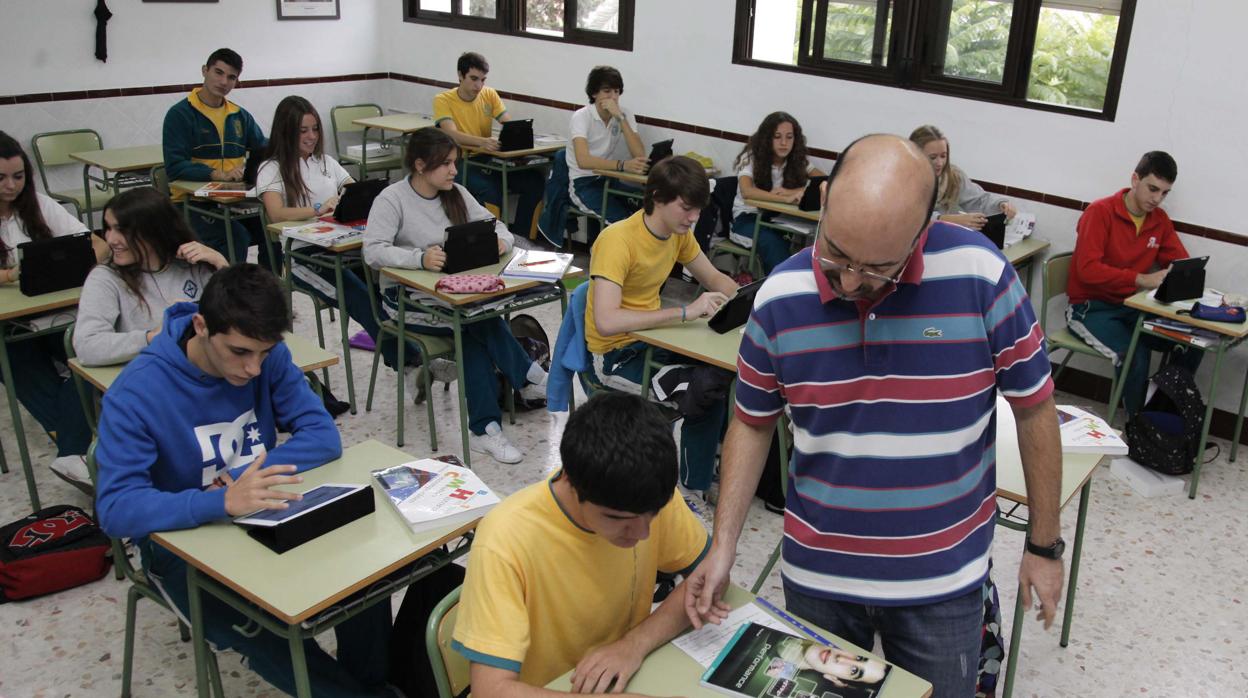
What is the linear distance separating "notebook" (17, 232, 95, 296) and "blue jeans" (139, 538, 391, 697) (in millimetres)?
1681

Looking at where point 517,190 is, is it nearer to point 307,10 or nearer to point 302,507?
point 307,10

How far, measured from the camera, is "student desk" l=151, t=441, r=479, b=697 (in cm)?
198

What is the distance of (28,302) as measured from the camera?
350 centimetres

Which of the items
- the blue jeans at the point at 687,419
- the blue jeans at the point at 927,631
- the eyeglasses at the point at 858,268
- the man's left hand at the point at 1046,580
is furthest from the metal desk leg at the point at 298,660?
the blue jeans at the point at 687,419

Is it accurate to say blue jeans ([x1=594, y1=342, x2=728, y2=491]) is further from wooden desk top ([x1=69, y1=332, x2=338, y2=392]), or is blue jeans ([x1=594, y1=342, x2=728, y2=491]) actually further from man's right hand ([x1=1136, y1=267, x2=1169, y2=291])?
man's right hand ([x1=1136, y1=267, x2=1169, y2=291])

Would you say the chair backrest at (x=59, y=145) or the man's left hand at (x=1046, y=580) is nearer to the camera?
the man's left hand at (x=1046, y=580)

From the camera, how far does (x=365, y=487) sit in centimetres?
221

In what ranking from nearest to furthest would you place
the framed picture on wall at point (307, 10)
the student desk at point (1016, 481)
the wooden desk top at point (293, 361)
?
the student desk at point (1016, 481) → the wooden desk top at point (293, 361) → the framed picture on wall at point (307, 10)

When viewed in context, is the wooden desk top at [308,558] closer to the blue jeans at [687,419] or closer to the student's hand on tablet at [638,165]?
the blue jeans at [687,419]

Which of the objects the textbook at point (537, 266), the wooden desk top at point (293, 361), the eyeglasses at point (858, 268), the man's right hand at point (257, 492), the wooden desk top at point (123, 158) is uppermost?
the eyeglasses at point (858, 268)

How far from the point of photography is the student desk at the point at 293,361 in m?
2.97

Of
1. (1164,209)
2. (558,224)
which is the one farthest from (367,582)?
(558,224)

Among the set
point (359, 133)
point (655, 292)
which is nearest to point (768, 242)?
point (655, 292)

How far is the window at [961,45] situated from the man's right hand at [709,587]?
406 cm
